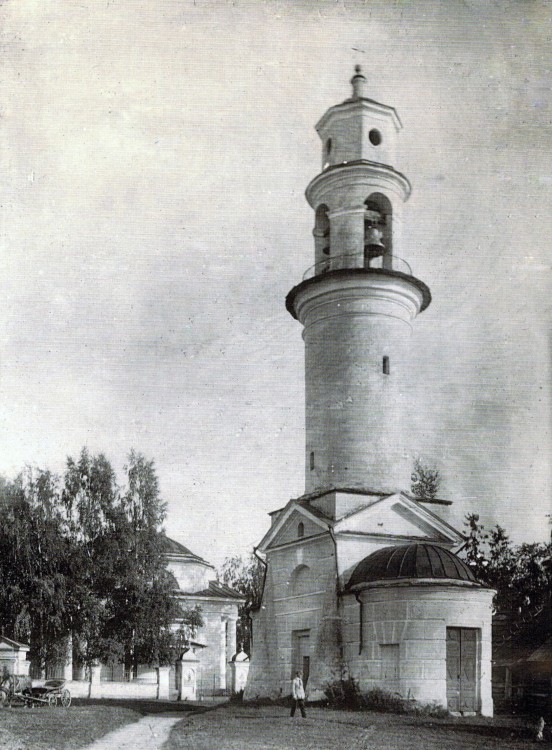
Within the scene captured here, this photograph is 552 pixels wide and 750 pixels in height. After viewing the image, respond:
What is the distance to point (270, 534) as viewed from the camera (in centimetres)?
2422

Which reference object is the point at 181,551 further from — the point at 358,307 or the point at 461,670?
the point at 461,670

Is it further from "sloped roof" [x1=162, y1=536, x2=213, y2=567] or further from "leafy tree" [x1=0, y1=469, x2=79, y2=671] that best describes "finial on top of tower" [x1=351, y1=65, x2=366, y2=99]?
"sloped roof" [x1=162, y1=536, x2=213, y2=567]

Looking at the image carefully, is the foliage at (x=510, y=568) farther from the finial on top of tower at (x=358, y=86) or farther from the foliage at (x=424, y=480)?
the finial on top of tower at (x=358, y=86)

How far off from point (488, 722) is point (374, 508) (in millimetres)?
5960

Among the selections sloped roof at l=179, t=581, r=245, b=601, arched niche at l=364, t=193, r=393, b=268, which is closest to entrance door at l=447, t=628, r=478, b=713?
arched niche at l=364, t=193, r=393, b=268

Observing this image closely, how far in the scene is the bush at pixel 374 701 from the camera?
18.8 metres

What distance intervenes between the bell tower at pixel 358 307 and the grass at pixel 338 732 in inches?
245

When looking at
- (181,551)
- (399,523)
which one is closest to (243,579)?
(181,551)

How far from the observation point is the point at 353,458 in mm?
22734

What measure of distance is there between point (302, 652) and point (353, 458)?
5.10 metres

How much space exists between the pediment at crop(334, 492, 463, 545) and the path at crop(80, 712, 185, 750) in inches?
239

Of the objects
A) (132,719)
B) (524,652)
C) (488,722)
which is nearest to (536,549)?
(524,652)

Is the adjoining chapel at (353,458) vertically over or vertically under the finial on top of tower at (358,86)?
under

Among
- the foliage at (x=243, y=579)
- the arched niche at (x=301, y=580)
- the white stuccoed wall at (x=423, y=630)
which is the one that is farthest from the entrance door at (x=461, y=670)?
the foliage at (x=243, y=579)
